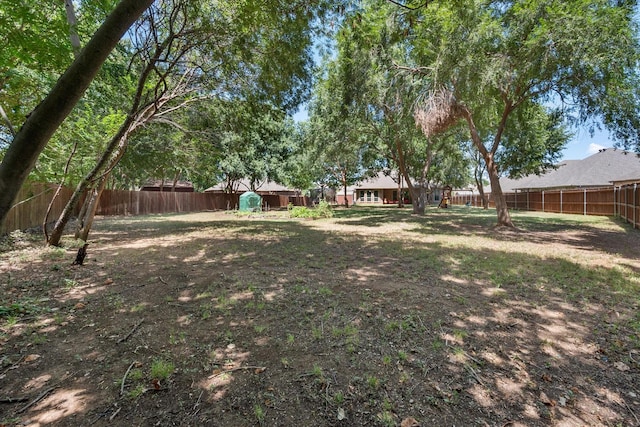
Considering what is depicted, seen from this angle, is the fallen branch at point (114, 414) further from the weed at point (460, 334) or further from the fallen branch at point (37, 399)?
the weed at point (460, 334)

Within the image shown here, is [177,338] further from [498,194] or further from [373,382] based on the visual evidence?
[498,194]

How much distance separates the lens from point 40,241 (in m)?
7.77

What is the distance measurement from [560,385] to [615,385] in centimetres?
44

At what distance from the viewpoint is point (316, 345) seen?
2852mm

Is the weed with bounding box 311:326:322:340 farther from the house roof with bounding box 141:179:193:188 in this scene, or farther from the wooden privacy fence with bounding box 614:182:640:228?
the house roof with bounding box 141:179:193:188

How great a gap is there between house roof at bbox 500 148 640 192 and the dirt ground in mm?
23542

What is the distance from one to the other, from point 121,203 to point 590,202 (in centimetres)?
2890

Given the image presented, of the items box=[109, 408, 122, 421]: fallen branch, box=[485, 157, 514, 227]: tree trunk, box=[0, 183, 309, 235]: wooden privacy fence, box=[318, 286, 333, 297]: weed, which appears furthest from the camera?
box=[485, 157, 514, 227]: tree trunk

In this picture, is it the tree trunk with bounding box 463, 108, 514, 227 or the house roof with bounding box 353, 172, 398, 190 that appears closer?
the tree trunk with bounding box 463, 108, 514, 227

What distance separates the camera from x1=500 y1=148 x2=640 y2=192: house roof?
23.0 metres

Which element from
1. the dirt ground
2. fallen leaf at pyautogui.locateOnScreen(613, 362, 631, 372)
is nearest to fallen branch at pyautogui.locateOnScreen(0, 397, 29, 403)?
the dirt ground

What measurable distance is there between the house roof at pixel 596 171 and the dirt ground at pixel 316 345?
77.2 ft

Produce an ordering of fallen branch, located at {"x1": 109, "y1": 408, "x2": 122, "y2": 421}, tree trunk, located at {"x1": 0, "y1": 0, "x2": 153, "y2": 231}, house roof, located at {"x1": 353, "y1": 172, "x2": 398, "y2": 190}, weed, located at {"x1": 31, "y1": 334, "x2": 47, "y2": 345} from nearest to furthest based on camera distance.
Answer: tree trunk, located at {"x1": 0, "y1": 0, "x2": 153, "y2": 231}
fallen branch, located at {"x1": 109, "y1": 408, "x2": 122, "y2": 421}
weed, located at {"x1": 31, "y1": 334, "x2": 47, "y2": 345}
house roof, located at {"x1": 353, "y1": 172, "x2": 398, "y2": 190}

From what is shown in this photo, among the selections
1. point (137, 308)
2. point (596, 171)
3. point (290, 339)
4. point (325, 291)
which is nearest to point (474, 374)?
point (290, 339)
